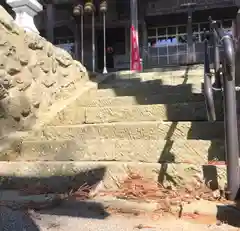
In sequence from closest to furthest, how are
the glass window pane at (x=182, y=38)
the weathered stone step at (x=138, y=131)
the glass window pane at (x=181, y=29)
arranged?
1. the weathered stone step at (x=138, y=131)
2. the glass window pane at (x=182, y=38)
3. the glass window pane at (x=181, y=29)

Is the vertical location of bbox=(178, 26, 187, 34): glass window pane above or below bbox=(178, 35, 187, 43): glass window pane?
above

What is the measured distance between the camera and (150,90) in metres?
5.65

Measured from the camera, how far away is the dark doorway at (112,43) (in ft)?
66.6

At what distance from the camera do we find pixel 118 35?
2073 centimetres

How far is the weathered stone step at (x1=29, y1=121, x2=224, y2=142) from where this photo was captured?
3.81m

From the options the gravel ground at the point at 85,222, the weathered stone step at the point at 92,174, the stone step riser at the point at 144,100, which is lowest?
the gravel ground at the point at 85,222

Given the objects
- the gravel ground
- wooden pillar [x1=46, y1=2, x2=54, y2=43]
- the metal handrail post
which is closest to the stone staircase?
the metal handrail post

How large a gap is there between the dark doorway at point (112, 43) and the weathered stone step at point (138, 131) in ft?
52.3

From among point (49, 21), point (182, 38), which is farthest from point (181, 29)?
point (49, 21)

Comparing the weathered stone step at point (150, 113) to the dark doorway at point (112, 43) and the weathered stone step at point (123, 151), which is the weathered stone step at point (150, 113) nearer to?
the weathered stone step at point (123, 151)

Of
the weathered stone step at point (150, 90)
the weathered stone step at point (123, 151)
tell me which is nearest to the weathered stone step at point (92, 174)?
the weathered stone step at point (123, 151)

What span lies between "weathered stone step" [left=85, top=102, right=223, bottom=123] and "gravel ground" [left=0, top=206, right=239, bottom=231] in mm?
1829

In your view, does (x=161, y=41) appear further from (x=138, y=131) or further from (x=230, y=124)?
(x=230, y=124)

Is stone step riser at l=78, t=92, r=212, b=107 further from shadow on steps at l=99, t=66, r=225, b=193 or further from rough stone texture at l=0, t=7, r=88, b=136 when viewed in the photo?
rough stone texture at l=0, t=7, r=88, b=136
